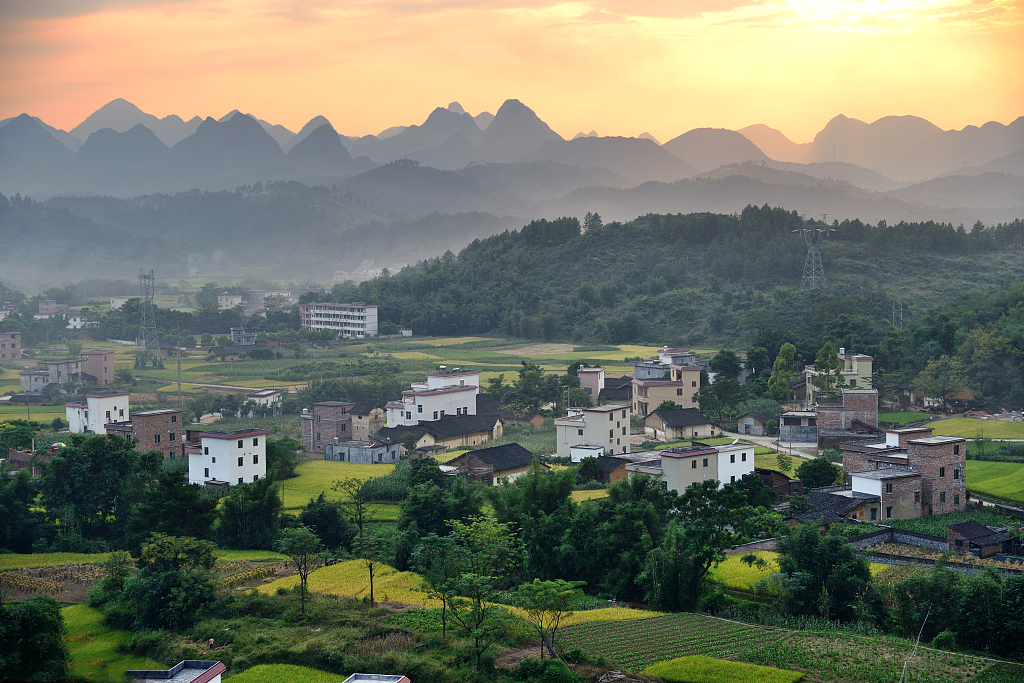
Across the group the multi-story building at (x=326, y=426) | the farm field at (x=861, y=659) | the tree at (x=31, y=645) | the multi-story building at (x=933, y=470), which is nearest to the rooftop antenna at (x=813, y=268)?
the multi-story building at (x=326, y=426)

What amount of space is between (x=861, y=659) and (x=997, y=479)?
9.90 meters

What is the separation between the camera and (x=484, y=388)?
99.8 ft

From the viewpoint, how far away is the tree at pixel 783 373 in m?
28.0

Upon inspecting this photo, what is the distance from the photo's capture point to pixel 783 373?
29.1 metres

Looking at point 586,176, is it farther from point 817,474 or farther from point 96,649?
point 96,649

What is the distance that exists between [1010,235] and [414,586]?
51357mm

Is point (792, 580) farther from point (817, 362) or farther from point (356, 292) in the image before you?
point (356, 292)

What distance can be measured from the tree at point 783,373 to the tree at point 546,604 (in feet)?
58.1

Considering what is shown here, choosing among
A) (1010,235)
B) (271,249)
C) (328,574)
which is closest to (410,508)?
(328,574)

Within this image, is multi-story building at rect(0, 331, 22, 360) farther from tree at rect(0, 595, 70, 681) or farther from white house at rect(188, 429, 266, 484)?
tree at rect(0, 595, 70, 681)

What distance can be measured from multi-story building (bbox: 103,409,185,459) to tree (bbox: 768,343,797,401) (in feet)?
55.9

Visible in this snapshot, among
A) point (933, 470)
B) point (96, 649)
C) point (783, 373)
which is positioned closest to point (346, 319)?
point (783, 373)

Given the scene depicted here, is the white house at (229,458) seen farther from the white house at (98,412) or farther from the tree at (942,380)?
the tree at (942,380)

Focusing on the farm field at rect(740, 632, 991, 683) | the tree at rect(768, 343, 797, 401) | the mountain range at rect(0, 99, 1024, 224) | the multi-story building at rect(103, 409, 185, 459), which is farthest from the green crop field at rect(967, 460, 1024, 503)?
the mountain range at rect(0, 99, 1024, 224)
